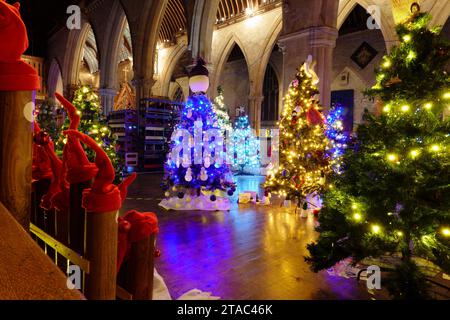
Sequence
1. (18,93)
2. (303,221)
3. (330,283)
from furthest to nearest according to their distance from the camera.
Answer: (303,221) → (330,283) → (18,93)

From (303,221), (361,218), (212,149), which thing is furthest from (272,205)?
(361,218)

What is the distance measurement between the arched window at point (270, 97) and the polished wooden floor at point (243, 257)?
16.1m

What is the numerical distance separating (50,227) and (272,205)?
4.97 metres

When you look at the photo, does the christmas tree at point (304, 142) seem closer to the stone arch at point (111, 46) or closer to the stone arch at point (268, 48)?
the stone arch at point (268, 48)

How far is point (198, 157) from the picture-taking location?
5.78 m

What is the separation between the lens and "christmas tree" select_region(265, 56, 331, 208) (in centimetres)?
561

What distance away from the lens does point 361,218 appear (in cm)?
231

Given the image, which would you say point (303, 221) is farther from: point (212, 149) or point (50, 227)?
point (50, 227)

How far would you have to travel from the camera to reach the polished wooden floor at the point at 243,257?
2.49m

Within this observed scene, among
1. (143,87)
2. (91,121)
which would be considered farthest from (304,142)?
(143,87)

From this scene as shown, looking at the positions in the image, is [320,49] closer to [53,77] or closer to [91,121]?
[91,121]

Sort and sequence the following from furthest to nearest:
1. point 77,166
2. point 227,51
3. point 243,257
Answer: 1. point 227,51
2. point 243,257
3. point 77,166

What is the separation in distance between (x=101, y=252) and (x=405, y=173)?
209 cm

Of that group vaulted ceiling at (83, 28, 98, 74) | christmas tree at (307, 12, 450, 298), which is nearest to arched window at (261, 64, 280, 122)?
vaulted ceiling at (83, 28, 98, 74)
